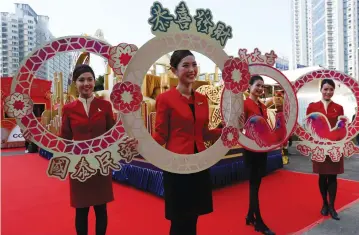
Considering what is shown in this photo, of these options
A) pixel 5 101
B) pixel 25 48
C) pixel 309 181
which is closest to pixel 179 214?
pixel 5 101

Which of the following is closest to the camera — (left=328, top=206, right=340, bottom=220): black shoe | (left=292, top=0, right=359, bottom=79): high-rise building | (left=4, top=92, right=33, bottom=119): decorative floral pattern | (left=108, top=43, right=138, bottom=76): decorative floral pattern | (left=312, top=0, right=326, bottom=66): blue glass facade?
(left=4, top=92, right=33, bottom=119): decorative floral pattern

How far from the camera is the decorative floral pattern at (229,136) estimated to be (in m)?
1.52

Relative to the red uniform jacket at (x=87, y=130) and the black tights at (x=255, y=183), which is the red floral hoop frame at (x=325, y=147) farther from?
the red uniform jacket at (x=87, y=130)

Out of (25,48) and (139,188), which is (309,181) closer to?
(139,188)

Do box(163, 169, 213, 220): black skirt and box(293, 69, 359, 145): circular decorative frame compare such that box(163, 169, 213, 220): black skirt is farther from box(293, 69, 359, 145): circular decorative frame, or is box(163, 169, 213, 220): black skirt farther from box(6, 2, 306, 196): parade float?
box(293, 69, 359, 145): circular decorative frame

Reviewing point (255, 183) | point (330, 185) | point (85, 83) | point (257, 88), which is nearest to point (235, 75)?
point (257, 88)

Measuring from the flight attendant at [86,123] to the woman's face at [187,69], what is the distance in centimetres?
45

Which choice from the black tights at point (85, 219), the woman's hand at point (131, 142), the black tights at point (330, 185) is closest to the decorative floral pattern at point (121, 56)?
the woman's hand at point (131, 142)

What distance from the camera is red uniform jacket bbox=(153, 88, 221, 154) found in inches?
52.7

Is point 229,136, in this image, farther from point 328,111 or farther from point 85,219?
point 328,111

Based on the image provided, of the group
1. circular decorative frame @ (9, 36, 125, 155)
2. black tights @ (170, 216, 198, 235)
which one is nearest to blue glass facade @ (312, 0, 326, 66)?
black tights @ (170, 216, 198, 235)

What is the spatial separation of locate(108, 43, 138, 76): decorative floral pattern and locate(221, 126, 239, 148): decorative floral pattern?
0.63 meters

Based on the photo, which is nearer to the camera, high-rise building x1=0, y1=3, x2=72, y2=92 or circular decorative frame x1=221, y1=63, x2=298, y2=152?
circular decorative frame x1=221, y1=63, x2=298, y2=152

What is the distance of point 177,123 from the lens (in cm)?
133
